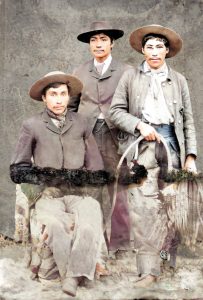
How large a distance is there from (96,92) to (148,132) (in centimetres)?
54

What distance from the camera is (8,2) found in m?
8.13

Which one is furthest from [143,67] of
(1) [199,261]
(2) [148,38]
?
(1) [199,261]

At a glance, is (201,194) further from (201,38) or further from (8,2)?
(8,2)

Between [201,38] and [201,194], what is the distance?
1.30 meters

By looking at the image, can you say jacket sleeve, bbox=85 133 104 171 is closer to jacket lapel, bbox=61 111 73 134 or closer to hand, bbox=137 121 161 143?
jacket lapel, bbox=61 111 73 134

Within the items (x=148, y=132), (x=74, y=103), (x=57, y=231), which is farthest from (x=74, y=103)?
(x=57, y=231)

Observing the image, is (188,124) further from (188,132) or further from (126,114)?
(126,114)

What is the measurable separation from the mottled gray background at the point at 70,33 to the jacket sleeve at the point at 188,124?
0.56 meters

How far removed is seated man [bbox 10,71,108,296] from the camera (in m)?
7.32

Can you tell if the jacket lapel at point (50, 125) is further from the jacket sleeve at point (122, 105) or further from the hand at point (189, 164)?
the hand at point (189, 164)

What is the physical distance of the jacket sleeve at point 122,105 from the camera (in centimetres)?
745

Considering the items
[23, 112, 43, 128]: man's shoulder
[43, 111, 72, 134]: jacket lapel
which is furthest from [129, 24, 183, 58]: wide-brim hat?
[23, 112, 43, 128]: man's shoulder

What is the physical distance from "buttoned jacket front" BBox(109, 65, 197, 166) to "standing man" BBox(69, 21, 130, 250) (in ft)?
0.38

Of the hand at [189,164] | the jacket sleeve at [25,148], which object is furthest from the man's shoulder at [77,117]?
the hand at [189,164]
